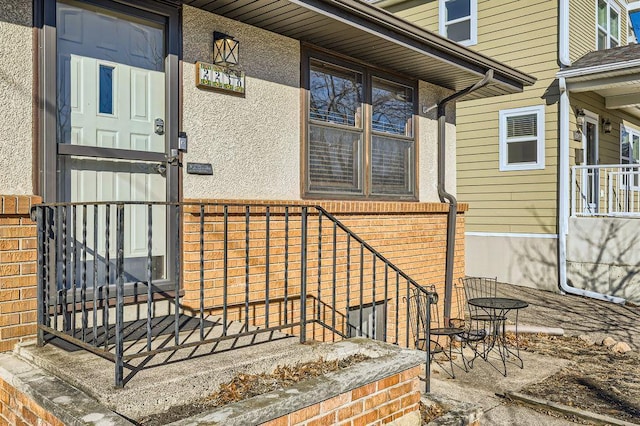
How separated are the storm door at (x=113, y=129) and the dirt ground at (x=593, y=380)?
3735 mm

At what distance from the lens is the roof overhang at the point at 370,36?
178 inches

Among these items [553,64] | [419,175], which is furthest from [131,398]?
[553,64]

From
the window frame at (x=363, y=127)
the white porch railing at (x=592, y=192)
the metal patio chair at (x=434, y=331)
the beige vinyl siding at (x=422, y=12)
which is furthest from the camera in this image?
the beige vinyl siding at (x=422, y=12)

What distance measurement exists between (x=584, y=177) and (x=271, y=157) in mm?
7452

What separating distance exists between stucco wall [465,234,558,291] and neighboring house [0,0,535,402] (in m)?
5.03

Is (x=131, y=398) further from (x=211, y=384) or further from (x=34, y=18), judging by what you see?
(x=34, y=18)

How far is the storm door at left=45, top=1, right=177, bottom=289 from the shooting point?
3.78 meters

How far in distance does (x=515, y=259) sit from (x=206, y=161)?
8222 mm

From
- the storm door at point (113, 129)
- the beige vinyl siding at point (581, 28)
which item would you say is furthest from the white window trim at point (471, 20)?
the storm door at point (113, 129)

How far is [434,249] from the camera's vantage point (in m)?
6.85

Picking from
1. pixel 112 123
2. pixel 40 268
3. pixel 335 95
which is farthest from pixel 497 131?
pixel 40 268

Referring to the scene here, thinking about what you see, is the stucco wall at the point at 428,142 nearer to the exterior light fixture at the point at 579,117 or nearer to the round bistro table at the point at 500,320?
the round bistro table at the point at 500,320

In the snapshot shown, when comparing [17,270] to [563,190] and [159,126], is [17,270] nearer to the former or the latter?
[159,126]

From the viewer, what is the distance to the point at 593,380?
544cm
